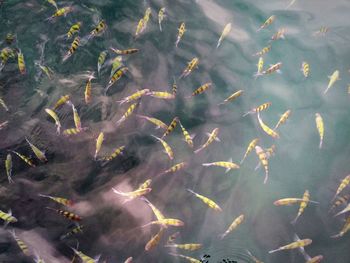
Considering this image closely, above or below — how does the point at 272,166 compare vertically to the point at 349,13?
below

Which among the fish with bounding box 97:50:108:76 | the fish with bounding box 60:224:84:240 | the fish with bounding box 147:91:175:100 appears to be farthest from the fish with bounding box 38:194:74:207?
the fish with bounding box 97:50:108:76

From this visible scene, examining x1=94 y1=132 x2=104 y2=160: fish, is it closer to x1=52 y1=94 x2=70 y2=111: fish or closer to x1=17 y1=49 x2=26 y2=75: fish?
x1=52 y1=94 x2=70 y2=111: fish

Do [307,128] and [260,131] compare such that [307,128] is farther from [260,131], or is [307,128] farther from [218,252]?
[218,252]

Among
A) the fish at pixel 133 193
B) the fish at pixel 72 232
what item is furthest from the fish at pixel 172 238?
the fish at pixel 72 232

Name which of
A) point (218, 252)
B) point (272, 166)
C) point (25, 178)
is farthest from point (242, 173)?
point (25, 178)

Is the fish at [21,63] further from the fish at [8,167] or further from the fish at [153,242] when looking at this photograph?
the fish at [153,242]

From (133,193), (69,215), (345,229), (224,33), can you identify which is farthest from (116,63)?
(345,229)

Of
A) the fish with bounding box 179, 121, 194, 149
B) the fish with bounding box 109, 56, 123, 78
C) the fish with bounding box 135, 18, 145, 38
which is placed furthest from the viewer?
the fish with bounding box 135, 18, 145, 38

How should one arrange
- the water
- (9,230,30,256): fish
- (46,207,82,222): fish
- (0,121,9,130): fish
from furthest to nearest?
(0,121,9,130): fish → the water → (46,207,82,222): fish → (9,230,30,256): fish
